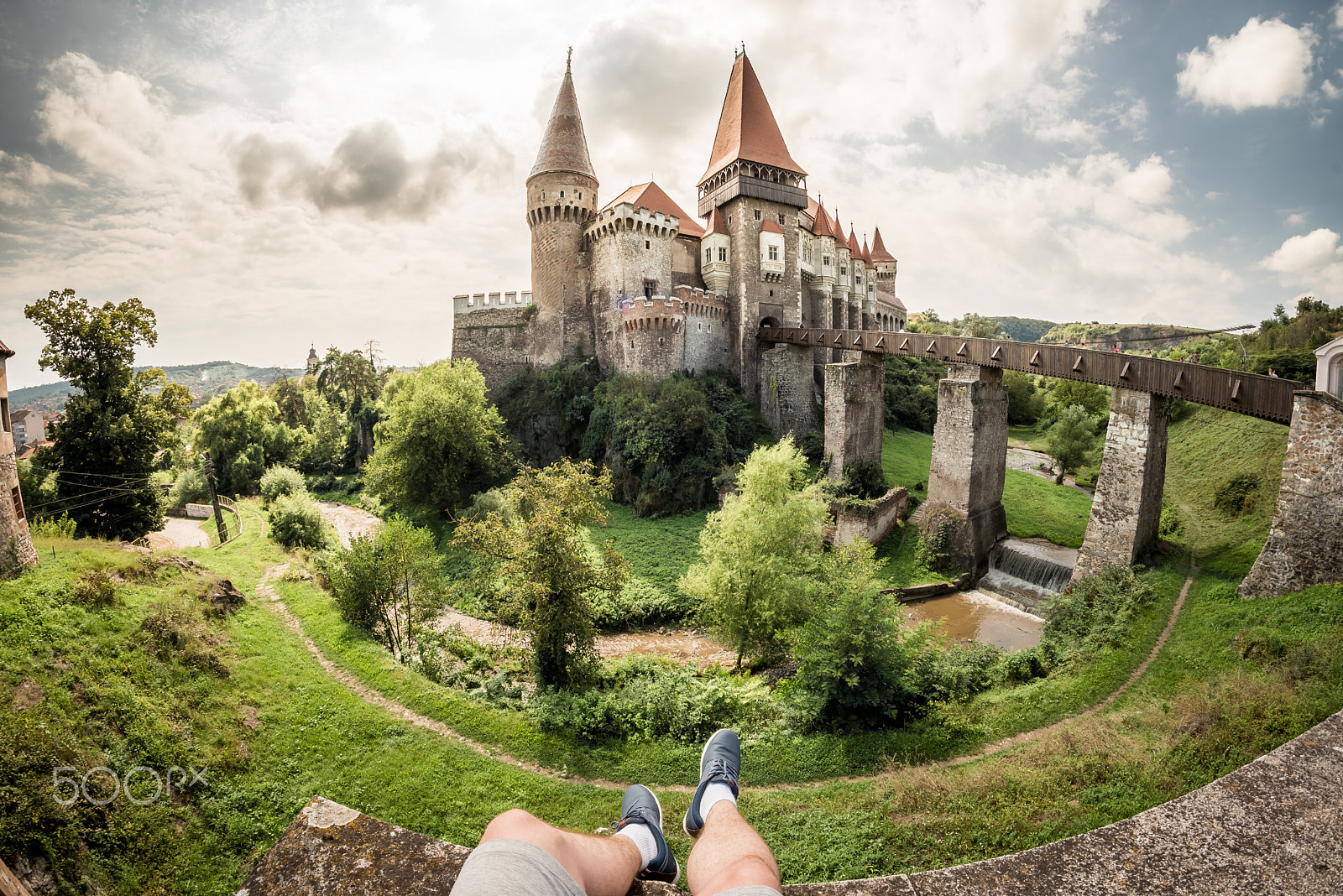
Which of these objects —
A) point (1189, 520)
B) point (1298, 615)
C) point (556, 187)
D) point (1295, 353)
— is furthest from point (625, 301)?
point (1295, 353)

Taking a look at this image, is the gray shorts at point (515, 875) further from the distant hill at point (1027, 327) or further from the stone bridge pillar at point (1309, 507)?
the distant hill at point (1027, 327)

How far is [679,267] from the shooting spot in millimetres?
32562

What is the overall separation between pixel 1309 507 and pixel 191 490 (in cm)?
4744

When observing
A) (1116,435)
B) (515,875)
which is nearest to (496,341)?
(1116,435)

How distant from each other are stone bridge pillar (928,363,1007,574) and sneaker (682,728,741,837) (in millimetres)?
18350

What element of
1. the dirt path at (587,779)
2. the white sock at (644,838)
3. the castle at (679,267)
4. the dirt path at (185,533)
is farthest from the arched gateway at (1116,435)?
the dirt path at (185,533)

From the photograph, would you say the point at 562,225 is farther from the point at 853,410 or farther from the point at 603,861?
the point at 603,861

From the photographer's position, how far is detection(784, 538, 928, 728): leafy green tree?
32.7 feet

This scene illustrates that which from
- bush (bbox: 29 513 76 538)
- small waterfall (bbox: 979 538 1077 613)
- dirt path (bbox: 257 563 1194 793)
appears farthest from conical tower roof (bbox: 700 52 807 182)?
bush (bbox: 29 513 76 538)

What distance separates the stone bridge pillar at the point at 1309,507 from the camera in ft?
35.7

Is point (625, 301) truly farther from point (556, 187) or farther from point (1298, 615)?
point (1298, 615)

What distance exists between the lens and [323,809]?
2.38 metres

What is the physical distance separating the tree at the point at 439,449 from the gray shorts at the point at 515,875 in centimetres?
2592

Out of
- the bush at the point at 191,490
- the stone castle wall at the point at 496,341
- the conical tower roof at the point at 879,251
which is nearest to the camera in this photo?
the bush at the point at 191,490
